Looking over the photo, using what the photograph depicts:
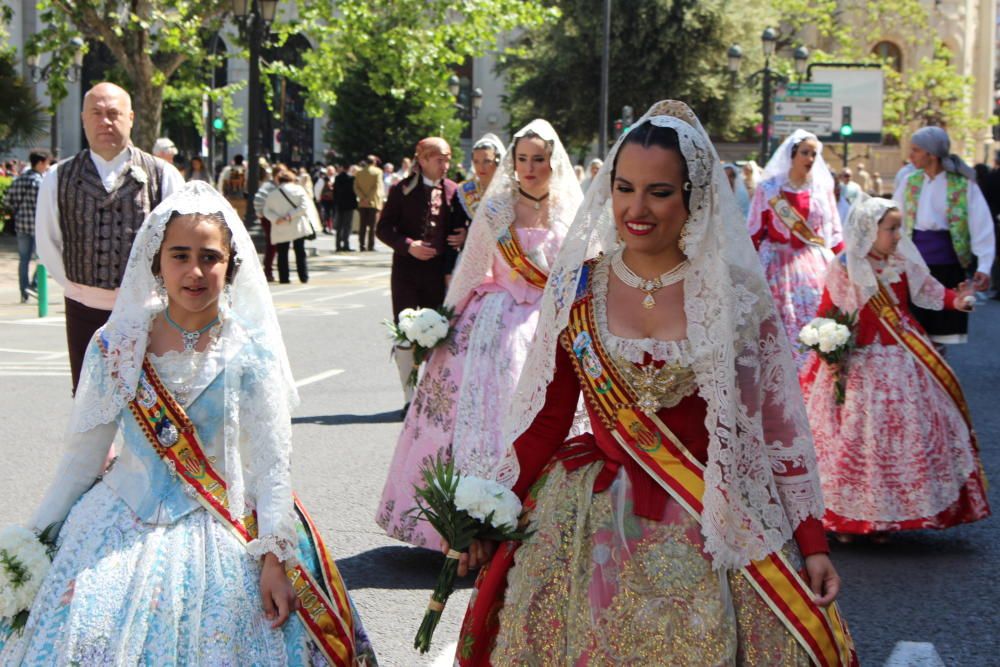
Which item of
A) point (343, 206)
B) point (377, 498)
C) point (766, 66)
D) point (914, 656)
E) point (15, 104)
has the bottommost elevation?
point (914, 656)

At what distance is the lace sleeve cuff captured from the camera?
3.92 metres

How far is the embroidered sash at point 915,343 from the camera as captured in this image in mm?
7438

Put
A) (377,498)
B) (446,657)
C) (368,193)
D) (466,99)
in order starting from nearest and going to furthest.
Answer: (446,657) → (377,498) → (368,193) → (466,99)

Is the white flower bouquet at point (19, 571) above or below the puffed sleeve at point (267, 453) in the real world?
below

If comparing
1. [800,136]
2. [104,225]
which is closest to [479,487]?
[104,225]

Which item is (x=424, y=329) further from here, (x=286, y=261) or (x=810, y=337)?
(x=286, y=261)

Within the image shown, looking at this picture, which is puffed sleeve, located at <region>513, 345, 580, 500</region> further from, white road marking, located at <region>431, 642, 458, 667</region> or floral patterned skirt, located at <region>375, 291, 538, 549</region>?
floral patterned skirt, located at <region>375, 291, 538, 549</region>

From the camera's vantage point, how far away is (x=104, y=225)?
7176mm

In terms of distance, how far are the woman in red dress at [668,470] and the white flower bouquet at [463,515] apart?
0.06 meters

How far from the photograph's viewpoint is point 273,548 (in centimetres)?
392

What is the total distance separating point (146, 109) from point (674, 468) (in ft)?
75.5

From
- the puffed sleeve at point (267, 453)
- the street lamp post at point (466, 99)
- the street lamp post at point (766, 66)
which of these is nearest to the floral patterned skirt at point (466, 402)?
the puffed sleeve at point (267, 453)

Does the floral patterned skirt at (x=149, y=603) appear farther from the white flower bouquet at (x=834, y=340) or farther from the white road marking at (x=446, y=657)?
the white flower bouquet at (x=834, y=340)

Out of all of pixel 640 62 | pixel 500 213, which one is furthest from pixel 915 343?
pixel 640 62
